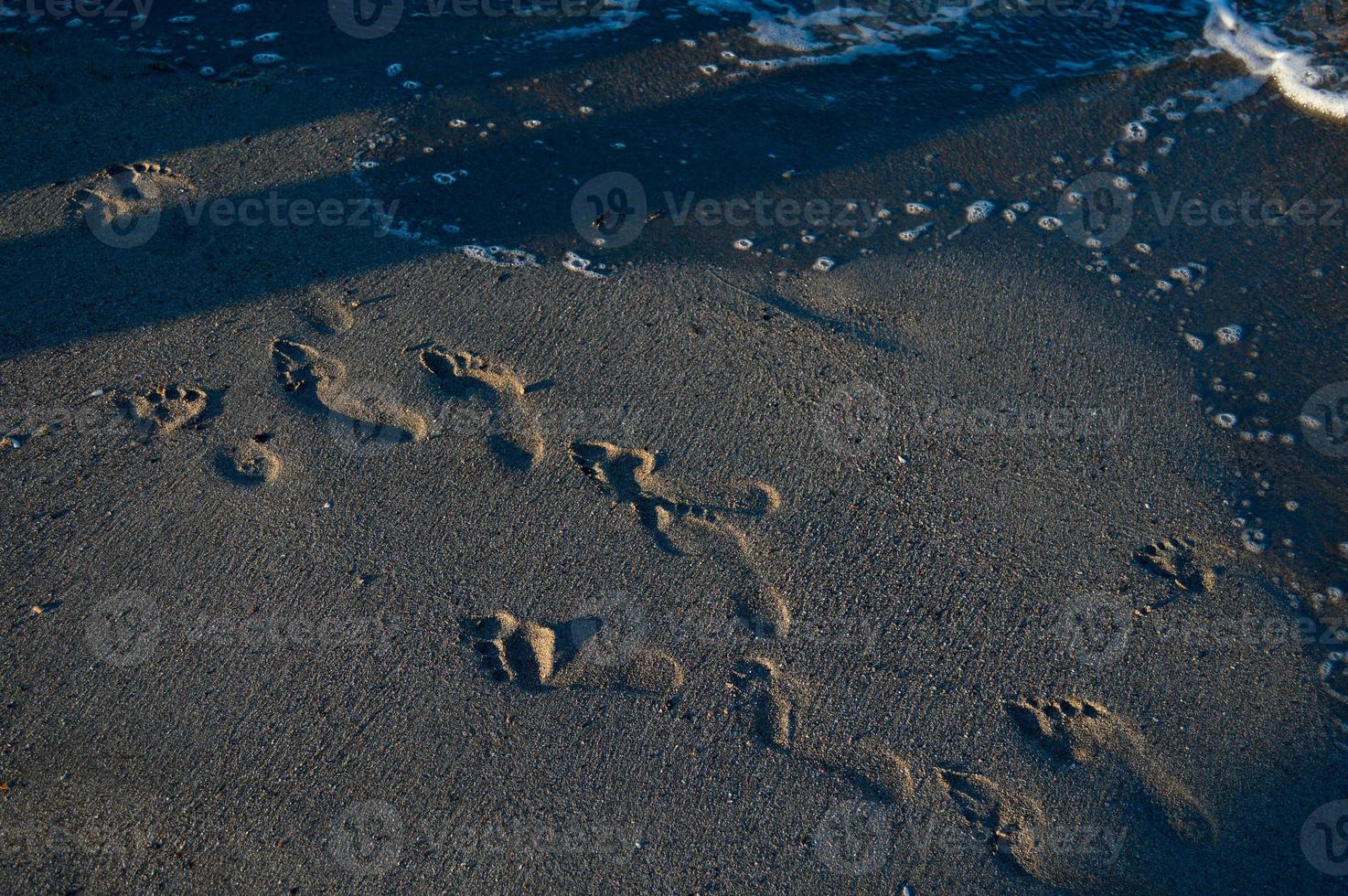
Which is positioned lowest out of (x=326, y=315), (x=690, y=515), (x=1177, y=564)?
(x=1177, y=564)

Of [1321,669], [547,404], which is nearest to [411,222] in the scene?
[547,404]

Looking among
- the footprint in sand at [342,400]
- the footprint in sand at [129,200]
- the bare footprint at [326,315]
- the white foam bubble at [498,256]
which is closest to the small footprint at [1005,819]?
the footprint in sand at [342,400]

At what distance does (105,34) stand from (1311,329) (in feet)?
19.6

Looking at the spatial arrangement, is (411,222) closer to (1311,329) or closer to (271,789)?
(271,789)

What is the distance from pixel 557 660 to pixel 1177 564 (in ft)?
6.83

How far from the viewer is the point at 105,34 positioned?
15.3ft

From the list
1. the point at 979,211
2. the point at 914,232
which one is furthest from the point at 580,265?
the point at 979,211

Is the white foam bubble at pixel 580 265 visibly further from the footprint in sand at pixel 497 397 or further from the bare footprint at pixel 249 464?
the bare footprint at pixel 249 464

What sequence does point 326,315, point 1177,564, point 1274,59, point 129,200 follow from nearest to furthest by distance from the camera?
point 1177,564 < point 326,315 < point 129,200 < point 1274,59

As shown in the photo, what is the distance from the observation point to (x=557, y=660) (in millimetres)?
2713

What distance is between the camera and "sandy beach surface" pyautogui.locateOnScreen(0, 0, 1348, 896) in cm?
247

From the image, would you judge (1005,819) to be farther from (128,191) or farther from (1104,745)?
(128,191)

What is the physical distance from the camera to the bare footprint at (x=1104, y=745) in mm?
2516

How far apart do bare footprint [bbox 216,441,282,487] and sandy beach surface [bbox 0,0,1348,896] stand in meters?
0.02
